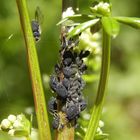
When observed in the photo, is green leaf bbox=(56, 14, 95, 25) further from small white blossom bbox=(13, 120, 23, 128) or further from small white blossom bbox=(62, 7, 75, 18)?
small white blossom bbox=(13, 120, 23, 128)

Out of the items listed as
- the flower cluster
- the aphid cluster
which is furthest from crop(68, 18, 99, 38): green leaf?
the flower cluster

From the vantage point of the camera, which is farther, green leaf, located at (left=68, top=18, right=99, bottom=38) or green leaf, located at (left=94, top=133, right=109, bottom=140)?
green leaf, located at (left=94, top=133, right=109, bottom=140)

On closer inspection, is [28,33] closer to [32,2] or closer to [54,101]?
[54,101]

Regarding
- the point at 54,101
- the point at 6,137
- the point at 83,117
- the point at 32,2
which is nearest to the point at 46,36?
the point at 32,2

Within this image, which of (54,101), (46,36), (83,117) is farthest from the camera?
(46,36)

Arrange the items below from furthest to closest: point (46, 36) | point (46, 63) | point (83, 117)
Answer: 1. point (46, 36)
2. point (46, 63)
3. point (83, 117)

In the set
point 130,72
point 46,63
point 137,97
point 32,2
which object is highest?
point 32,2

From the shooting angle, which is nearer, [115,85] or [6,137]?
[6,137]
